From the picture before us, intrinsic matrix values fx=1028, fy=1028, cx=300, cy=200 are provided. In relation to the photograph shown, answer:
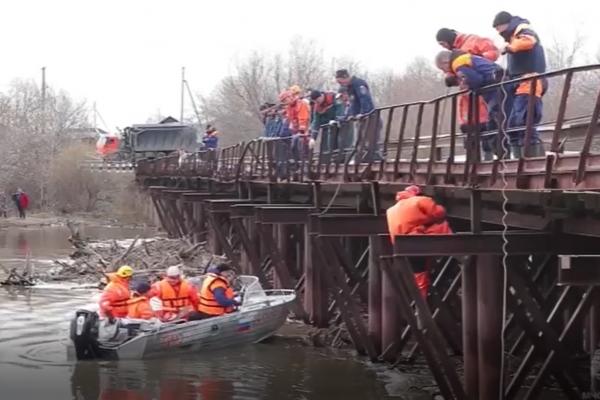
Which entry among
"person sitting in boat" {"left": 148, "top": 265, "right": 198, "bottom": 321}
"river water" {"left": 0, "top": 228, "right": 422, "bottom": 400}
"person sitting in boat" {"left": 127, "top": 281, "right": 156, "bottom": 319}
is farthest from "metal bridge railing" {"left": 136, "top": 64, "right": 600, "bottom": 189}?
"person sitting in boat" {"left": 127, "top": 281, "right": 156, "bottom": 319}

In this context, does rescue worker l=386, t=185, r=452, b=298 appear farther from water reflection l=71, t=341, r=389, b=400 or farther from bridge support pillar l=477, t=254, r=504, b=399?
water reflection l=71, t=341, r=389, b=400

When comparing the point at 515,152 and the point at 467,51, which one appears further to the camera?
the point at 467,51

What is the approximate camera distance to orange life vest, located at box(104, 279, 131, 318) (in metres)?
15.7

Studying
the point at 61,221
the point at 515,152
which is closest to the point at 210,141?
the point at 61,221

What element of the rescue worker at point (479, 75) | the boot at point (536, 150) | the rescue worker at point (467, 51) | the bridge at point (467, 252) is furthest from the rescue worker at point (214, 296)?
the boot at point (536, 150)

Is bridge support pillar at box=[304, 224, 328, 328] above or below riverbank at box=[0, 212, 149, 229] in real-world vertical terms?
below

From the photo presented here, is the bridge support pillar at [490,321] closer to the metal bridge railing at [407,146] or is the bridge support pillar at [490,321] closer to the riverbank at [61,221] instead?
the metal bridge railing at [407,146]

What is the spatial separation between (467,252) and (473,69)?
2059mm

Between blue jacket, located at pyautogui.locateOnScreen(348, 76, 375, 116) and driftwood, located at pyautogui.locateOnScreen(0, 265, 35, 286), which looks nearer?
blue jacket, located at pyautogui.locateOnScreen(348, 76, 375, 116)

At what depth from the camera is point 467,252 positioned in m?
10.2

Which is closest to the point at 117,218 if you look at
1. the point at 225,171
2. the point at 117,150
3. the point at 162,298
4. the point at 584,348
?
the point at 117,150

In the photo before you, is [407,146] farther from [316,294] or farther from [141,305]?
[141,305]

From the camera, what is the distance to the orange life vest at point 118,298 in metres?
15.7

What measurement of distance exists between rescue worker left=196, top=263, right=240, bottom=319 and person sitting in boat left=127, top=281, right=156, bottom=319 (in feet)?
2.59
